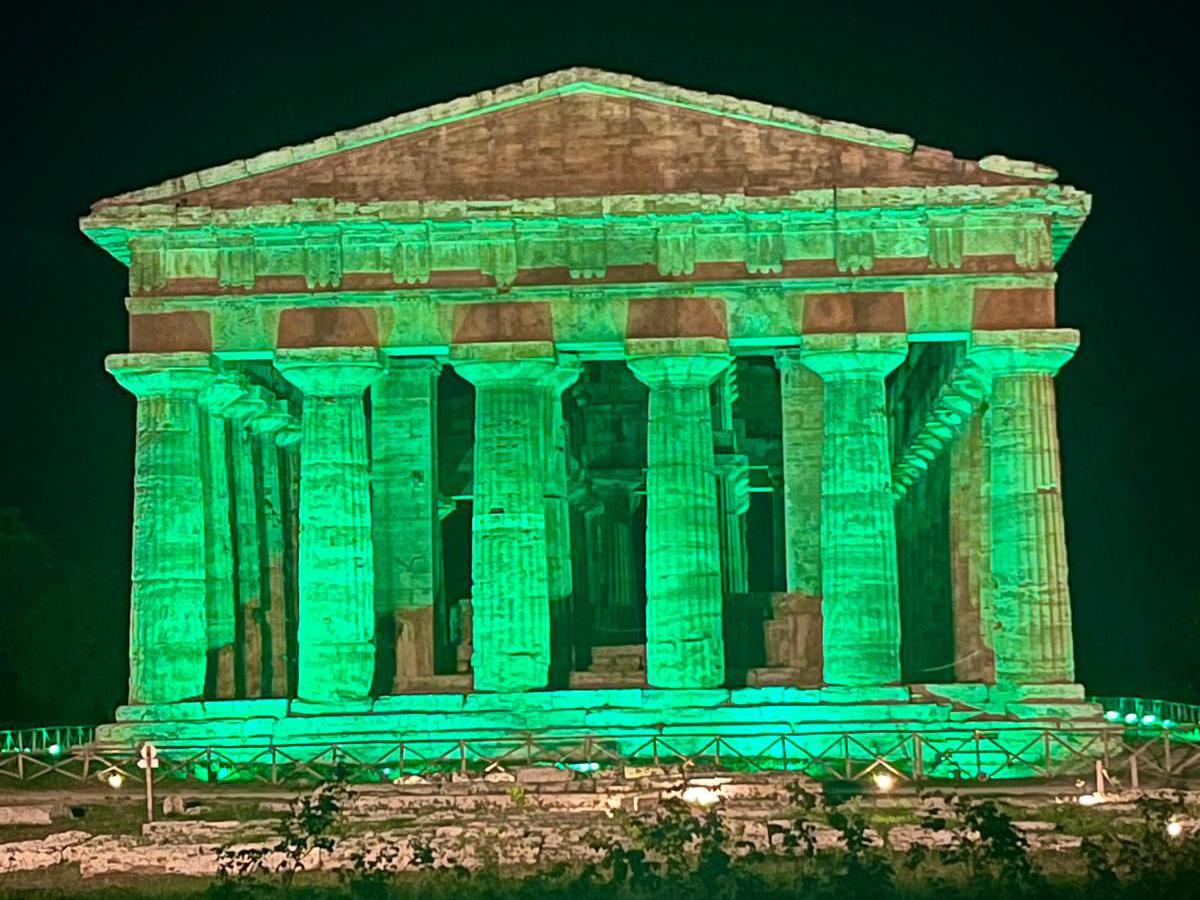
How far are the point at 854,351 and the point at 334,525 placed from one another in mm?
12766

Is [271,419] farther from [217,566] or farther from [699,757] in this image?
[699,757]

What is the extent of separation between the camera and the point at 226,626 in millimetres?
60188

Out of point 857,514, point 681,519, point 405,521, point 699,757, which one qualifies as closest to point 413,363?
point 405,521

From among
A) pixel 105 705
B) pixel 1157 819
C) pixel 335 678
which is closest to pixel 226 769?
pixel 335 678

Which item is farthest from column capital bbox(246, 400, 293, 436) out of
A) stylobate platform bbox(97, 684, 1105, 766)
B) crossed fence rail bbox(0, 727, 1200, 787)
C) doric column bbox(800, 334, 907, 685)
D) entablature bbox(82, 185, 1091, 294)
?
doric column bbox(800, 334, 907, 685)

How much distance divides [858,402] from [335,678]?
13721mm

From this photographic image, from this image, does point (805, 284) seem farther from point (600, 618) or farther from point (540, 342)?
point (600, 618)

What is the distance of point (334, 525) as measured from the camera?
57.8 metres

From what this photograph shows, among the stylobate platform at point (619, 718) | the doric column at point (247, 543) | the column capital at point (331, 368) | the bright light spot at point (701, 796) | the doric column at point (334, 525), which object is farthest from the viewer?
the doric column at point (247, 543)

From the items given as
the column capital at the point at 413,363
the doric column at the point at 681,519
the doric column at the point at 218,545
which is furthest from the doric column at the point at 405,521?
the doric column at the point at 681,519

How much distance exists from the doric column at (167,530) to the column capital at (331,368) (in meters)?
2.03

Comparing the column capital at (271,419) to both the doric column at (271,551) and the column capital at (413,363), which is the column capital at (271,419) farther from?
the column capital at (413,363)

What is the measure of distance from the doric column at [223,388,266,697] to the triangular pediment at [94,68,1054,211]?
6.12 metres

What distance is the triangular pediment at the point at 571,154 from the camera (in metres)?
57.7
